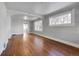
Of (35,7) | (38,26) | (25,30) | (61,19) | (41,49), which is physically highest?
(35,7)

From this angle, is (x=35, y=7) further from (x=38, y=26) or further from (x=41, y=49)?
(x=41, y=49)

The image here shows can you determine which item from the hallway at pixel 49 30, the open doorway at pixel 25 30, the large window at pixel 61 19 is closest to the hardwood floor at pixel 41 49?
the hallway at pixel 49 30

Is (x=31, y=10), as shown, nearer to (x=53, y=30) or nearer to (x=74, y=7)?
(x=53, y=30)

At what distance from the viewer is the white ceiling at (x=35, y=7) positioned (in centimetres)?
255

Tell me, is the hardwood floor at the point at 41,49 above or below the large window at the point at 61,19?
below

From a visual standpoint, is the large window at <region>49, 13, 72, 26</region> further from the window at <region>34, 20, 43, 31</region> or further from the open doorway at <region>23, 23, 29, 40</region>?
the open doorway at <region>23, 23, 29, 40</region>

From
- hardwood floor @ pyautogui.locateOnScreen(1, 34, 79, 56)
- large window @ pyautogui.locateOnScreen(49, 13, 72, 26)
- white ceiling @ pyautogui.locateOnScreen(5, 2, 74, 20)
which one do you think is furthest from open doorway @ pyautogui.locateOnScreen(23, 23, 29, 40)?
large window @ pyautogui.locateOnScreen(49, 13, 72, 26)

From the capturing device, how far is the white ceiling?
2550 millimetres

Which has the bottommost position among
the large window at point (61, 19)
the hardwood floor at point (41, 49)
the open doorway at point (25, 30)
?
the hardwood floor at point (41, 49)

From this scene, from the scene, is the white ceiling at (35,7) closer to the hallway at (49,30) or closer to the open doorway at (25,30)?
the hallway at (49,30)

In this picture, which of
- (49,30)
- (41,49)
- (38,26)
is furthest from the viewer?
(38,26)

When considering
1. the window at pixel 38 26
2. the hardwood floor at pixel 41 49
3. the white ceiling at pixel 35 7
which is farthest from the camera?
the window at pixel 38 26

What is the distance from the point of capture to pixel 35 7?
2.78 m

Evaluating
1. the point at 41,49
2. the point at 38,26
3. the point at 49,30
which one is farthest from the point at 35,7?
the point at 41,49
